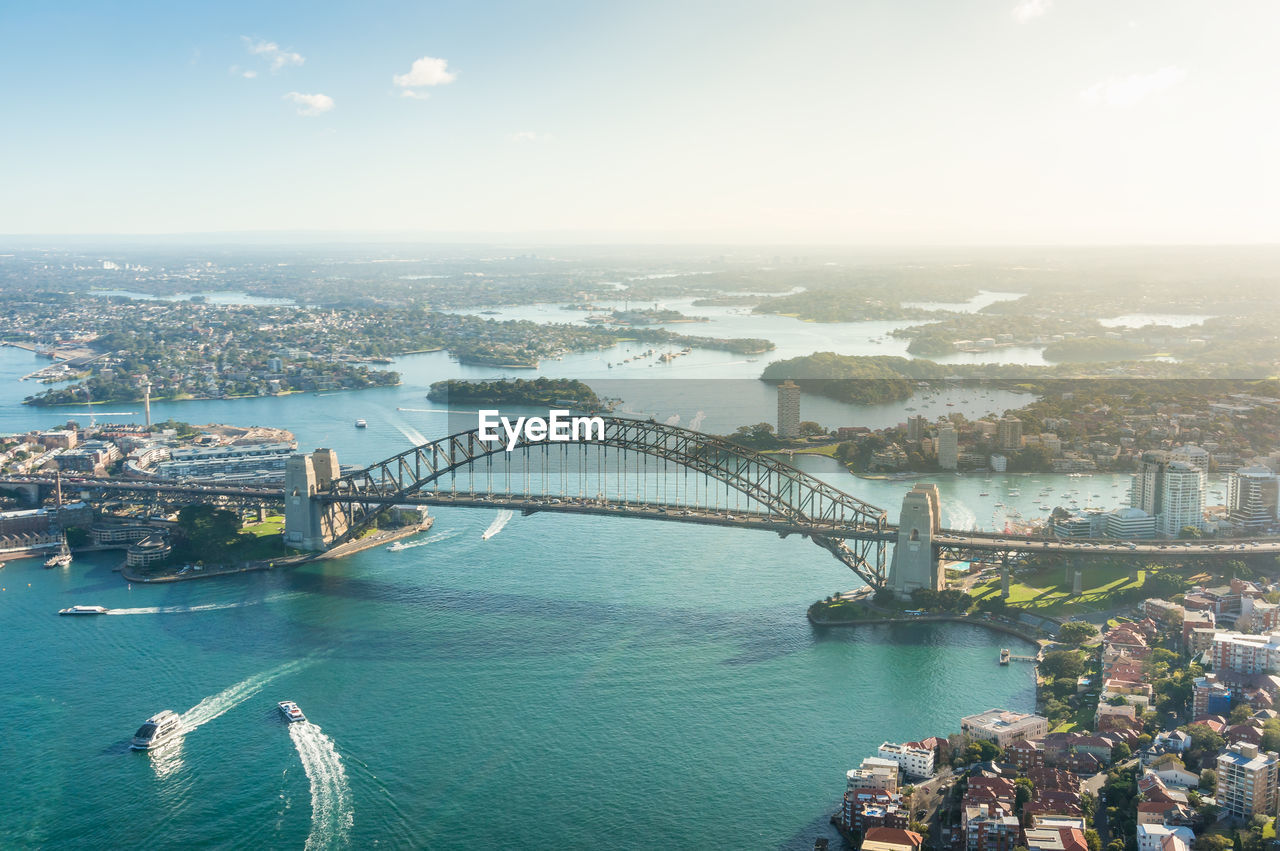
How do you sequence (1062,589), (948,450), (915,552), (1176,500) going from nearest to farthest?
1. (915,552)
2. (1062,589)
3. (1176,500)
4. (948,450)

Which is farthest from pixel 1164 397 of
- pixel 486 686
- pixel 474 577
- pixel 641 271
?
pixel 641 271

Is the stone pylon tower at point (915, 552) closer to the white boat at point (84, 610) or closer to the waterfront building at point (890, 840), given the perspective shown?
the waterfront building at point (890, 840)

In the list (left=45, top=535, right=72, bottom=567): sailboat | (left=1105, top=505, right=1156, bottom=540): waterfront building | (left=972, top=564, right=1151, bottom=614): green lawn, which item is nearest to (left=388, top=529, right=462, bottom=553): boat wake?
(left=45, top=535, right=72, bottom=567): sailboat

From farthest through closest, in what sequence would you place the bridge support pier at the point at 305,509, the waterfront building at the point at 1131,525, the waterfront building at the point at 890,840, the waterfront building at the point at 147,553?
the bridge support pier at the point at 305,509 → the waterfront building at the point at 147,553 → the waterfront building at the point at 1131,525 → the waterfront building at the point at 890,840

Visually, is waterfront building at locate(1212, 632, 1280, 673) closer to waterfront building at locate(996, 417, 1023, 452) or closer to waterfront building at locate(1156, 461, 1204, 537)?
waterfront building at locate(1156, 461, 1204, 537)

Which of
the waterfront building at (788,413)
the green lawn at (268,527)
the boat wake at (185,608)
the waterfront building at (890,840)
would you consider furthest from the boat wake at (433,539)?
the waterfront building at (890,840)

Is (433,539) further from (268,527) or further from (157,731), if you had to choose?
(157,731)

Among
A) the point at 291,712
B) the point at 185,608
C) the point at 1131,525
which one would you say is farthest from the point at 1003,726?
the point at 185,608
